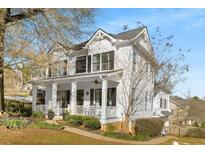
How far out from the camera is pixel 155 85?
19438 mm

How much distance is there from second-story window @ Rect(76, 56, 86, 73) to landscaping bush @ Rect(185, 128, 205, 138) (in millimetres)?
6652

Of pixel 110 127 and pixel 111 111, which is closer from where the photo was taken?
pixel 110 127

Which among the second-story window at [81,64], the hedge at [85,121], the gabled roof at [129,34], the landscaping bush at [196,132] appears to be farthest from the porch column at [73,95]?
the landscaping bush at [196,132]

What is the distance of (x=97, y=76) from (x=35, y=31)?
150 inches

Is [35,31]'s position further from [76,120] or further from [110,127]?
[110,127]

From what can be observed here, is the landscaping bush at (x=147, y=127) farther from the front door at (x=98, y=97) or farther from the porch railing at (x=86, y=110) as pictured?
the front door at (x=98, y=97)

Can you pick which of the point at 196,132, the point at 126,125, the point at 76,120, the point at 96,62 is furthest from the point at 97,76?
the point at 196,132

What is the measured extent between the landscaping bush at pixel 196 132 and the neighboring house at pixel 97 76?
241 centimetres

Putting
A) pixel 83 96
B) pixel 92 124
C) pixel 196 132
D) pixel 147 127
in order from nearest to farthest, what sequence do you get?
pixel 92 124, pixel 147 127, pixel 196 132, pixel 83 96

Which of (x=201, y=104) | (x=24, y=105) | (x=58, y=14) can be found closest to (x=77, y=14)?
(x=58, y=14)

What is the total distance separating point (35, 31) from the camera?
14.2m

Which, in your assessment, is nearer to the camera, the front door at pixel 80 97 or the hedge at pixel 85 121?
the hedge at pixel 85 121

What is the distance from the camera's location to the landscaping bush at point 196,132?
1719 cm

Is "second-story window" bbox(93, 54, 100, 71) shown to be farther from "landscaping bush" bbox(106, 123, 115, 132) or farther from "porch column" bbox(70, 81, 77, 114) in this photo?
"landscaping bush" bbox(106, 123, 115, 132)
